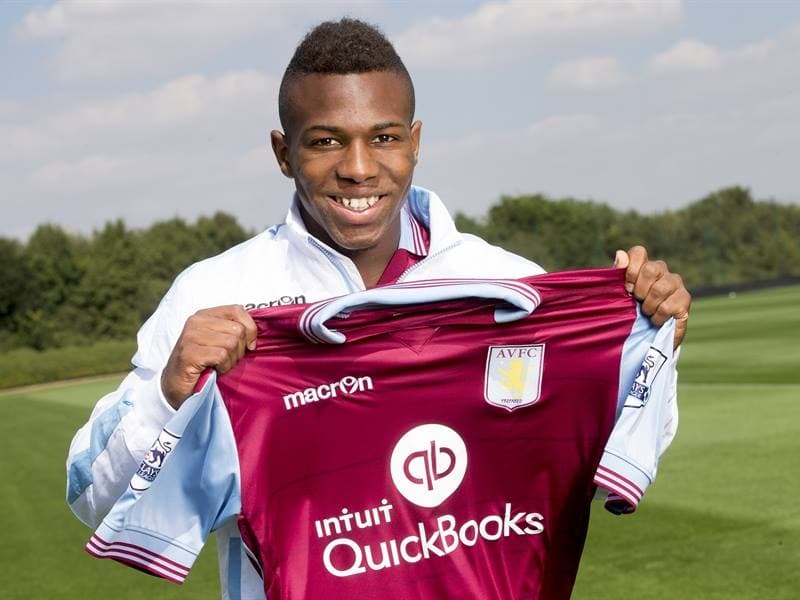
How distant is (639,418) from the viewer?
9.48ft

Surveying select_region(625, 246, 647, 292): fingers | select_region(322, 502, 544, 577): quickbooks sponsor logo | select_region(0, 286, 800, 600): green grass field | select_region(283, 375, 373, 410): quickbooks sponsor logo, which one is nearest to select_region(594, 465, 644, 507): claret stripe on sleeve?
select_region(322, 502, 544, 577): quickbooks sponsor logo

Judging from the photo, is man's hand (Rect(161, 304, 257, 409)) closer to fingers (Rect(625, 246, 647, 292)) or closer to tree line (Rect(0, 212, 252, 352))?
fingers (Rect(625, 246, 647, 292))

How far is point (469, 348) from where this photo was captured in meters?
2.96

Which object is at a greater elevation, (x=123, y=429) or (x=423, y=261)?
(x=423, y=261)

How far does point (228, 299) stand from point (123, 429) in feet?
1.44

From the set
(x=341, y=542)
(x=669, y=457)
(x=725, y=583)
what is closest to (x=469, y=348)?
(x=341, y=542)

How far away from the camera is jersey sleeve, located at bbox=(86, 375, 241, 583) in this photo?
277 centimetres

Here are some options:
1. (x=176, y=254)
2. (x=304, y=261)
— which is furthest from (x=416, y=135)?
(x=176, y=254)

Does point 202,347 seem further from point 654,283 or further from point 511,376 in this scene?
point 654,283

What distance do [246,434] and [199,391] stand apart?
19 cm

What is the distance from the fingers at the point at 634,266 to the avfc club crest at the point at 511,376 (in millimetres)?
320

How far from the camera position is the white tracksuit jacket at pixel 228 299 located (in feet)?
9.11

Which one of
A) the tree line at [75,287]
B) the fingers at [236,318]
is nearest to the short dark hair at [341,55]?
the fingers at [236,318]

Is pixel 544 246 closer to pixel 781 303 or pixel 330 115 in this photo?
pixel 781 303
